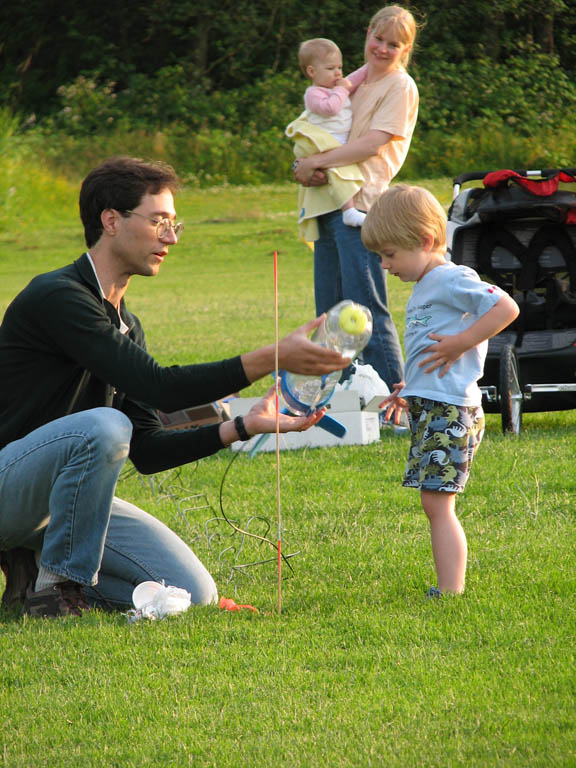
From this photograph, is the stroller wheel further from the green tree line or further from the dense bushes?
the green tree line

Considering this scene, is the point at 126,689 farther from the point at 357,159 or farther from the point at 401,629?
the point at 357,159

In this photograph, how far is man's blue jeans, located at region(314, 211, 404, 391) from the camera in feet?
18.2

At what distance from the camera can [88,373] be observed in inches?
137

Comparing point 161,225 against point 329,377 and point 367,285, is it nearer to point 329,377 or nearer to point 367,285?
point 329,377

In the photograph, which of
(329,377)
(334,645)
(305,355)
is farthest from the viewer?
(329,377)

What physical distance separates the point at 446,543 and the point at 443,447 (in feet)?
0.88

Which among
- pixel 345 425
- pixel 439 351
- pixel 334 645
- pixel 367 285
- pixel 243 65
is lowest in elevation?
pixel 243 65

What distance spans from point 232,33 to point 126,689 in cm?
2830

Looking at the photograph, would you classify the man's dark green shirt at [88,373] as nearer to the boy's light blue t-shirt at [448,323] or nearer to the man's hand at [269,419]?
the man's hand at [269,419]

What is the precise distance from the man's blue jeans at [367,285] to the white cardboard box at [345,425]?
1.18 feet

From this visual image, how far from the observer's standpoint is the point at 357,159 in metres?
5.54

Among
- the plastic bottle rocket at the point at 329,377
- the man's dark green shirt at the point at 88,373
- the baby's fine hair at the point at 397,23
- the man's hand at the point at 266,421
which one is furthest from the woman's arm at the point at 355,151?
the man's hand at the point at 266,421

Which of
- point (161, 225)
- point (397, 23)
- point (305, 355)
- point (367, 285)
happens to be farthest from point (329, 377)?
point (397, 23)

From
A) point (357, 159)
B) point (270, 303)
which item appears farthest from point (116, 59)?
point (357, 159)
